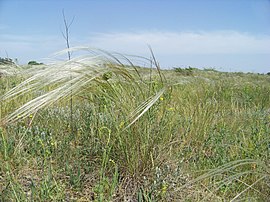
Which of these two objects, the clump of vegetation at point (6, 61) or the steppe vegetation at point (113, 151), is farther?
the clump of vegetation at point (6, 61)

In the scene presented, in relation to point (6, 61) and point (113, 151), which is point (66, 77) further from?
point (6, 61)

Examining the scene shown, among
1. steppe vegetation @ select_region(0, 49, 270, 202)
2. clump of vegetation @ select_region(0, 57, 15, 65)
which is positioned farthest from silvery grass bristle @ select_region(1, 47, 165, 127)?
clump of vegetation @ select_region(0, 57, 15, 65)

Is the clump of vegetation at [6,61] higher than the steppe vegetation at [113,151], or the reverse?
the clump of vegetation at [6,61]

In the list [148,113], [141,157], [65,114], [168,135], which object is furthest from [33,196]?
[65,114]

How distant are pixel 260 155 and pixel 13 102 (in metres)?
2.10

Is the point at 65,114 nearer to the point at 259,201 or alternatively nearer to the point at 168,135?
the point at 168,135

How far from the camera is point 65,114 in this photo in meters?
2.40

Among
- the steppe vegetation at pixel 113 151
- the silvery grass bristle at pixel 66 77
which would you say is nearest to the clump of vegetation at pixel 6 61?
the steppe vegetation at pixel 113 151

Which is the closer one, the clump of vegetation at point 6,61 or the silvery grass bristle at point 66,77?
the silvery grass bristle at point 66,77

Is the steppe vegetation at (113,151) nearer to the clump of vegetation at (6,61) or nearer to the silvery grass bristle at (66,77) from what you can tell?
the silvery grass bristle at (66,77)

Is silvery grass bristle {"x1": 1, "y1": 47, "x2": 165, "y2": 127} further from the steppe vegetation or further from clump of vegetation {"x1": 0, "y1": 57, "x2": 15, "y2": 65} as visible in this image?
clump of vegetation {"x1": 0, "y1": 57, "x2": 15, "y2": 65}

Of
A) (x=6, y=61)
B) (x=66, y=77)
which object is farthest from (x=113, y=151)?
(x=6, y=61)

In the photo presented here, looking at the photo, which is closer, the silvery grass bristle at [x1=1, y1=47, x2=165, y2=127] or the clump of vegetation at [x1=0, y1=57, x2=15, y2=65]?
the silvery grass bristle at [x1=1, y1=47, x2=165, y2=127]

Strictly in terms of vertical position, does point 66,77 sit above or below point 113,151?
above
